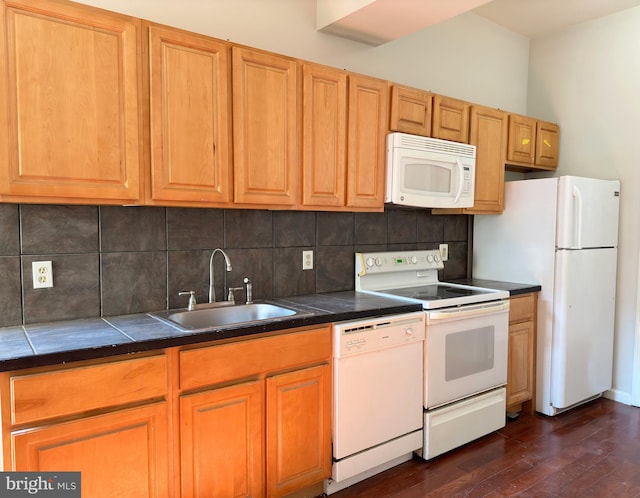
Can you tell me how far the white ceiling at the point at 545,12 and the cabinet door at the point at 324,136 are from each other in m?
1.78

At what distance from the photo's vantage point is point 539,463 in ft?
8.33

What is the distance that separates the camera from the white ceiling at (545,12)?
3332 millimetres

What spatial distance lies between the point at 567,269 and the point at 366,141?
5.57 feet

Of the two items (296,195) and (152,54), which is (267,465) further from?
(152,54)

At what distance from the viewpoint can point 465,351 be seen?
2697mm

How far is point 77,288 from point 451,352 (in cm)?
201

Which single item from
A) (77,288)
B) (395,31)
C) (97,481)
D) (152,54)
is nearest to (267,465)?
(97,481)

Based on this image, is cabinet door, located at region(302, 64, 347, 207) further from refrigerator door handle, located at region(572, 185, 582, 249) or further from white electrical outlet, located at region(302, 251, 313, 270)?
refrigerator door handle, located at region(572, 185, 582, 249)

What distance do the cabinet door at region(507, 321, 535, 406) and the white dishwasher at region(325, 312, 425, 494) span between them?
3.12 feet

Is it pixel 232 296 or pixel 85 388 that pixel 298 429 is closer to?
pixel 232 296

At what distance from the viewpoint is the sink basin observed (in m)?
2.23

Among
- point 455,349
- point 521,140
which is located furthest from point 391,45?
point 455,349

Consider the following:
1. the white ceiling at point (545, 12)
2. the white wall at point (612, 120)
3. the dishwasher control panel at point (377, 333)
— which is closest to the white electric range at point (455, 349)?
the dishwasher control panel at point (377, 333)

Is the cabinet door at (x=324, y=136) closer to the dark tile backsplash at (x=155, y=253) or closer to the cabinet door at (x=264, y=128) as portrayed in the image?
the cabinet door at (x=264, y=128)
